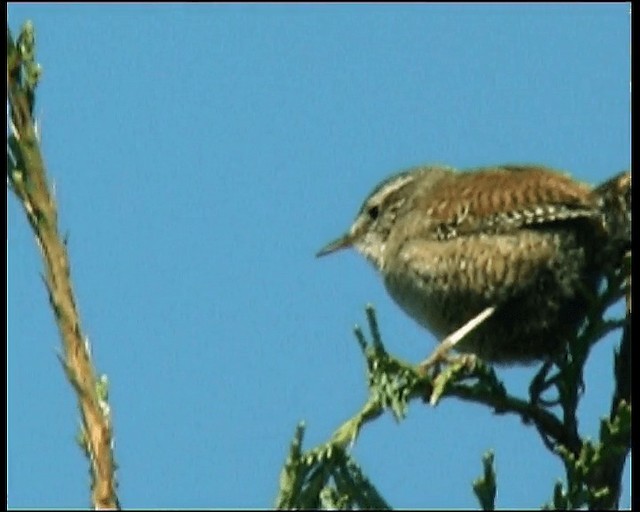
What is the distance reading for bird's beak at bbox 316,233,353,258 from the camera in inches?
194

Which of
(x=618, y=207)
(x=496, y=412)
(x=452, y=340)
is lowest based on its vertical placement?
(x=496, y=412)

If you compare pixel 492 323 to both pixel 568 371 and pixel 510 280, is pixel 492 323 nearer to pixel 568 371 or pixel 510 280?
pixel 510 280

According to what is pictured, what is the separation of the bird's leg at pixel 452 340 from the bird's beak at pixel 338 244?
93cm

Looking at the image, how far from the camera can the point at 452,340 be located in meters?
3.85

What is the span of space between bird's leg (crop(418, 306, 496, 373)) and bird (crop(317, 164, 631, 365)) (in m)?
0.02

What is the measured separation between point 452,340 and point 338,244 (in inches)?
46.6

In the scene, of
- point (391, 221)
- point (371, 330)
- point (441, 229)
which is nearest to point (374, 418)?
point (371, 330)

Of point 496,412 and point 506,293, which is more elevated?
point 506,293

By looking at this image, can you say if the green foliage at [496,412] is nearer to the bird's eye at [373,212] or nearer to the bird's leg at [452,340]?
the bird's leg at [452,340]

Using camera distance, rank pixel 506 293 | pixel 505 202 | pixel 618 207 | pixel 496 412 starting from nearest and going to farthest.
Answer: pixel 496 412
pixel 618 207
pixel 506 293
pixel 505 202

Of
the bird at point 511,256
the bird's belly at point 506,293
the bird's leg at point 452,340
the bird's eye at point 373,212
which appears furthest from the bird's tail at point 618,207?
the bird's eye at point 373,212

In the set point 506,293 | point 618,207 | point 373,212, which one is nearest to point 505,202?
point 506,293

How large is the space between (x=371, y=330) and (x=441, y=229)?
61.3 inches

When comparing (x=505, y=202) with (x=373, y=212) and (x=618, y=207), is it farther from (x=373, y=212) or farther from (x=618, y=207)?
(x=373, y=212)
